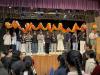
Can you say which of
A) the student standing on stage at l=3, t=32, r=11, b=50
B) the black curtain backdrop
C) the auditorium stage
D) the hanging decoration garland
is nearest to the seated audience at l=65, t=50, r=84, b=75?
the auditorium stage

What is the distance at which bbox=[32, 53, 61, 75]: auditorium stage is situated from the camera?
13.5 meters

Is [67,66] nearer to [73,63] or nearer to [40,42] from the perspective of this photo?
[73,63]

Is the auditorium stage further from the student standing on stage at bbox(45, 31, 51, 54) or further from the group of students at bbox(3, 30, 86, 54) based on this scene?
the student standing on stage at bbox(45, 31, 51, 54)

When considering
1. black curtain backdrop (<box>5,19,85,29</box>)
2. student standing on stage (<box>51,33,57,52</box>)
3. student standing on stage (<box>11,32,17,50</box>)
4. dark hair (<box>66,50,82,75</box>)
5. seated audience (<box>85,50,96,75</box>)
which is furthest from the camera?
black curtain backdrop (<box>5,19,85,29</box>)

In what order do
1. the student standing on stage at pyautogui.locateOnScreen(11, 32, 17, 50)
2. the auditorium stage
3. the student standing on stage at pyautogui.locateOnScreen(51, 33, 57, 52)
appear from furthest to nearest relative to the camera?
1. the student standing on stage at pyautogui.locateOnScreen(51, 33, 57, 52)
2. the student standing on stage at pyautogui.locateOnScreen(11, 32, 17, 50)
3. the auditorium stage

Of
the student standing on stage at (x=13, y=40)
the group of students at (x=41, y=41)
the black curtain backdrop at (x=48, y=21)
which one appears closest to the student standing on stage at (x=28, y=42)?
the group of students at (x=41, y=41)

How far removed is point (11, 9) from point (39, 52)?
2449 mm

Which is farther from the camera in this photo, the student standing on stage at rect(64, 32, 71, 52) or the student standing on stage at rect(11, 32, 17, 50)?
the student standing on stage at rect(64, 32, 71, 52)

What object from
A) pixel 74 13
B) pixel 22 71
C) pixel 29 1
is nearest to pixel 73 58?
pixel 22 71

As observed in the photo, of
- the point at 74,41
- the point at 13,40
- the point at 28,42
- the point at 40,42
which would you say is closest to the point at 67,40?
the point at 74,41

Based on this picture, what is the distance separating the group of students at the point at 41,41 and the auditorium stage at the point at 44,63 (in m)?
1.56

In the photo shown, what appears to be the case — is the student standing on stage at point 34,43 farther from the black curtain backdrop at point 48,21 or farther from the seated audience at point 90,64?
the seated audience at point 90,64

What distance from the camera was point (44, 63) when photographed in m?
13.7

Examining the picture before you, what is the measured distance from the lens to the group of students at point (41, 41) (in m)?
15.5
